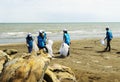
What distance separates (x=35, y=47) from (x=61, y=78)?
7.29m

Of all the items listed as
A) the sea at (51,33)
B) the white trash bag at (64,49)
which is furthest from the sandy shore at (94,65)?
the sea at (51,33)

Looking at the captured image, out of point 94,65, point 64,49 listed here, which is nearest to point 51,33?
point 64,49

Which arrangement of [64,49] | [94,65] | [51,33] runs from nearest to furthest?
[94,65]
[64,49]
[51,33]

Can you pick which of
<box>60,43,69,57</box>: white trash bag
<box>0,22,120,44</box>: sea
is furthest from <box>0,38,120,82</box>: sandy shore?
<box>0,22,120,44</box>: sea

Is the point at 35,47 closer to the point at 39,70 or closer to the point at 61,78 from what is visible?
the point at 61,78

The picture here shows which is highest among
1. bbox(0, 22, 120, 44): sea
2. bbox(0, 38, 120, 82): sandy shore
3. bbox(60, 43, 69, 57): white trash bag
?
bbox(60, 43, 69, 57): white trash bag

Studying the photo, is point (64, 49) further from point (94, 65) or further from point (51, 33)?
point (51, 33)

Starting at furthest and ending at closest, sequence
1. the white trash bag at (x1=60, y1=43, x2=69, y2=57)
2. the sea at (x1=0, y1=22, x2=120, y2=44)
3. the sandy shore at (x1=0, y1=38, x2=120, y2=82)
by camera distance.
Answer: the sea at (x1=0, y1=22, x2=120, y2=44) → the white trash bag at (x1=60, y1=43, x2=69, y2=57) → the sandy shore at (x1=0, y1=38, x2=120, y2=82)

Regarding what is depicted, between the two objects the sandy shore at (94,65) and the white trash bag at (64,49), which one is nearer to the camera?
the sandy shore at (94,65)

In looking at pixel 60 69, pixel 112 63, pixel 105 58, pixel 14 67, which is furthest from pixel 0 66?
pixel 105 58

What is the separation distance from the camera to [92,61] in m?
16.5

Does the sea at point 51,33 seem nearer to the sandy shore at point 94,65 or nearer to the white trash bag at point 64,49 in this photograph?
the white trash bag at point 64,49

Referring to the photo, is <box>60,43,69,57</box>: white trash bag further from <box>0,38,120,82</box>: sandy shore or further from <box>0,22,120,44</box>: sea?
<box>0,22,120,44</box>: sea

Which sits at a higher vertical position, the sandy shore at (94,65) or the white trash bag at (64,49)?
the white trash bag at (64,49)
